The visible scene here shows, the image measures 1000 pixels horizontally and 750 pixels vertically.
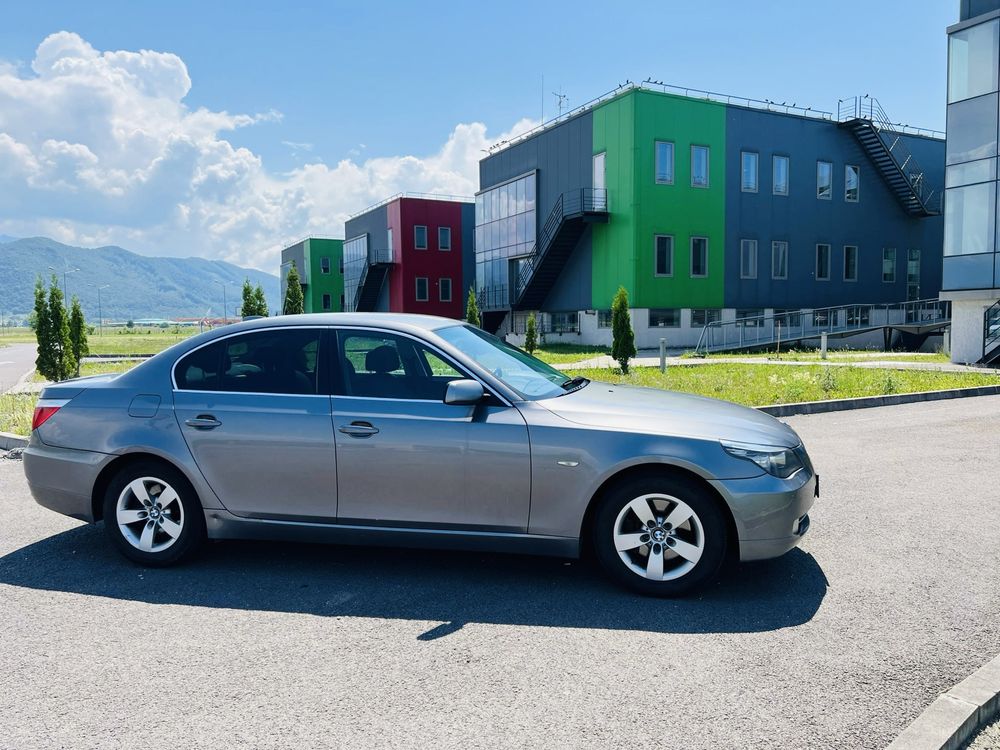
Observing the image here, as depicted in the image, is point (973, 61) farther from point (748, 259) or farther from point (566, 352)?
point (566, 352)

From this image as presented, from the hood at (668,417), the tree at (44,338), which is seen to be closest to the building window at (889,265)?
the tree at (44,338)

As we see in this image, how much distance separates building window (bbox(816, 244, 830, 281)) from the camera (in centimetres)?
3744

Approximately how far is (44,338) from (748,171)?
2902 centimetres

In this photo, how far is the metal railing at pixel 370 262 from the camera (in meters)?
53.7

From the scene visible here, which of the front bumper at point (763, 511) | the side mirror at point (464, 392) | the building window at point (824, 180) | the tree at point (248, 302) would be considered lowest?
the front bumper at point (763, 511)

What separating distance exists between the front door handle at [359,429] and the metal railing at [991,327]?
2230 centimetres

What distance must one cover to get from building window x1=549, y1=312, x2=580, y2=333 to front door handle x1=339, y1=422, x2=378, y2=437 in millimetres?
32839

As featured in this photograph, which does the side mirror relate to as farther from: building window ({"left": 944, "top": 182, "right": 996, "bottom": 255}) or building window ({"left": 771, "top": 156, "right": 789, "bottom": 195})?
building window ({"left": 771, "top": 156, "right": 789, "bottom": 195})

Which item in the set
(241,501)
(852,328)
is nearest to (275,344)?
(241,501)

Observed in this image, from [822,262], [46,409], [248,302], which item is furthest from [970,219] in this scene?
[248,302]

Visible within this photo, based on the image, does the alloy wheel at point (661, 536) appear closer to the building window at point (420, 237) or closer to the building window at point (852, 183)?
the building window at point (852, 183)

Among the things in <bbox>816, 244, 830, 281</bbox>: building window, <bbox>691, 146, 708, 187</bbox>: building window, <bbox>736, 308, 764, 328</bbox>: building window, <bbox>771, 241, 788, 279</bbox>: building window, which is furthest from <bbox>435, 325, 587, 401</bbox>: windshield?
<bbox>816, 244, 830, 281</bbox>: building window

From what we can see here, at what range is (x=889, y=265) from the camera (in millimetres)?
39719

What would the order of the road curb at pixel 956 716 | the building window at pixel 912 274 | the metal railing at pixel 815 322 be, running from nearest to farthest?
1. the road curb at pixel 956 716
2. the metal railing at pixel 815 322
3. the building window at pixel 912 274
